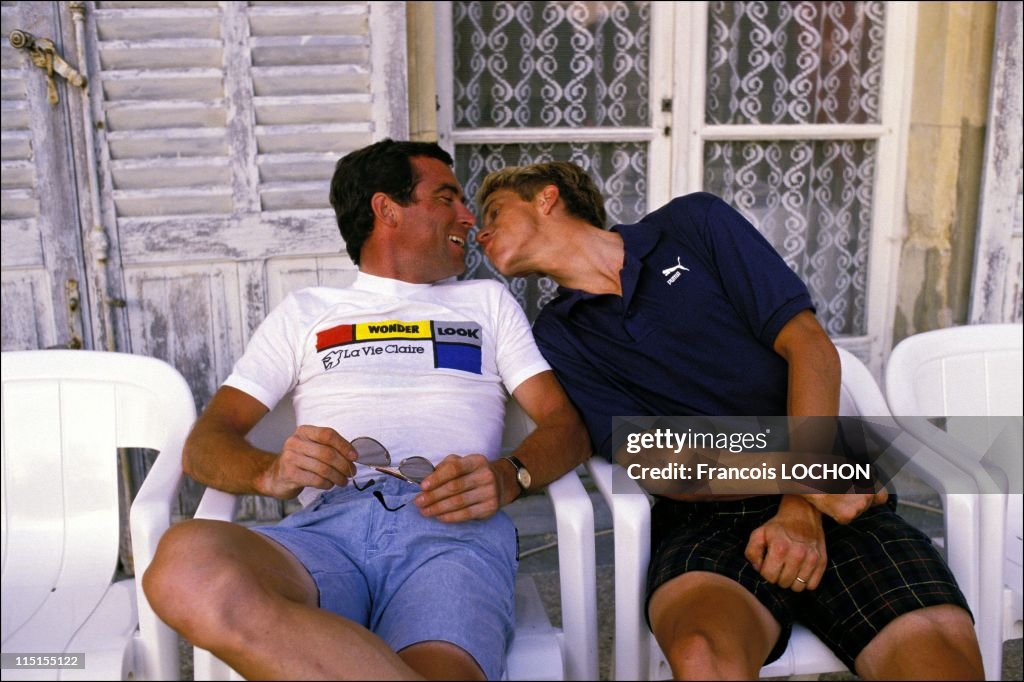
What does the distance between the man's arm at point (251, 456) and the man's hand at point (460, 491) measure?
0.52 feet

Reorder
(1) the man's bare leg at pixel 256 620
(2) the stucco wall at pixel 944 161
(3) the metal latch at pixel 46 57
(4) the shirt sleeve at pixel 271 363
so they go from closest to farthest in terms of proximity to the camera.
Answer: (1) the man's bare leg at pixel 256 620 < (4) the shirt sleeve at pixel 271 363 < (3) the metal latch at pixel 46 57 < (2) the stucco wall at pixel 944 161

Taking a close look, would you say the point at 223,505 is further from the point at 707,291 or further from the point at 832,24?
the point at 832,24

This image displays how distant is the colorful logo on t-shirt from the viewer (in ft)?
6.77

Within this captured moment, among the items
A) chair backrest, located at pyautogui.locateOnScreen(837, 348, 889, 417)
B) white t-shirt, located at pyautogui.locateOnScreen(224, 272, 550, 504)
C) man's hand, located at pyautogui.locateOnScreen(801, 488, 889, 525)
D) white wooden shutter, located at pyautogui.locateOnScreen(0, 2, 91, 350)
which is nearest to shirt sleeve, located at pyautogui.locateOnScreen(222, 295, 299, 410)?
white t-shirt, located at pyautogui.locateOnScreen(224, 272, 550, 504)

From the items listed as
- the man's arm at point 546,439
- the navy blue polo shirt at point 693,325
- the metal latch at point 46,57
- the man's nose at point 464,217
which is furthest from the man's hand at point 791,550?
the metal latch at point 46,57

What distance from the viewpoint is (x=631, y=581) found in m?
1.78

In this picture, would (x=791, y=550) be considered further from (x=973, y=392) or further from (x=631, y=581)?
(x=973, y=392)

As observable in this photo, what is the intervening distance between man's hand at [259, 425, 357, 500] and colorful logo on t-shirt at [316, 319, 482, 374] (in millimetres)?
356

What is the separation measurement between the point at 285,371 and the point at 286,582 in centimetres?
68

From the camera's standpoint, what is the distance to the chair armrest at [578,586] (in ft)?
5.79

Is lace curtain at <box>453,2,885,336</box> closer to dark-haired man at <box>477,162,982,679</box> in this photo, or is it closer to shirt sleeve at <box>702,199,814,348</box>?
dark-haired man at <box>477,162,982,679</box>

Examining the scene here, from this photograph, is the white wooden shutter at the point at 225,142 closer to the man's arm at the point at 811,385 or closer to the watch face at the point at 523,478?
the watch face at the point at 523,478

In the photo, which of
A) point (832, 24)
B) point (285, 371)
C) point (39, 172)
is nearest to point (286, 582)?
point (285, 371)

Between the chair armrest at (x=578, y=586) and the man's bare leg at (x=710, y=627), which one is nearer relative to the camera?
the man's bare leg at (x=710, y=627)
